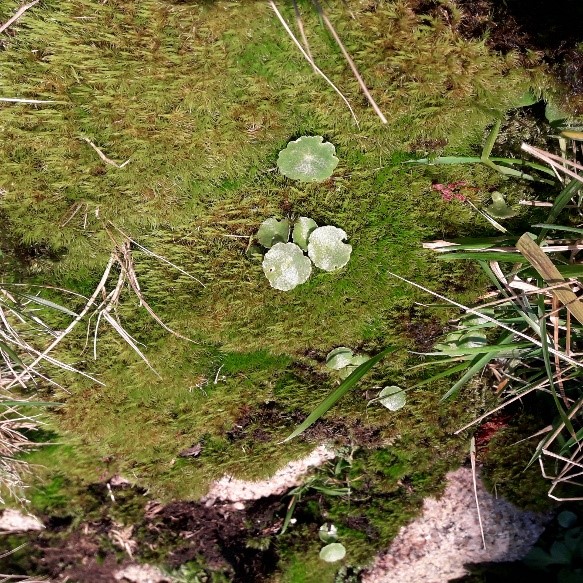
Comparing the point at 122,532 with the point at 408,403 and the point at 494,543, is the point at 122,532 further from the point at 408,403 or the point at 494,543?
the point at 494,543

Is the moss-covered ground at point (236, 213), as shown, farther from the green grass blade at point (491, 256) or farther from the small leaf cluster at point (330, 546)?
the green grass blade at point (491, 256)

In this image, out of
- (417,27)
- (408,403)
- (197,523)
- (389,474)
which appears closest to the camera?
(417,27)

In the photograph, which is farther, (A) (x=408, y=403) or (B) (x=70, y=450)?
(B) (x=70, y=450)

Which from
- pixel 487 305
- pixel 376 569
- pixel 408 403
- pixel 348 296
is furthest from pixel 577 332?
pixel 376 569

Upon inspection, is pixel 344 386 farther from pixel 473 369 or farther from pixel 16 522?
pixel 16 522

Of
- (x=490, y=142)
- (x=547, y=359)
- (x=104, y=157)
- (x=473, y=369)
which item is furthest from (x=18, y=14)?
(x=547, y=359)

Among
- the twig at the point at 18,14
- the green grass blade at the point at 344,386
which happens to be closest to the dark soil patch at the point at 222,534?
the green grass blade at the point at 344,386
